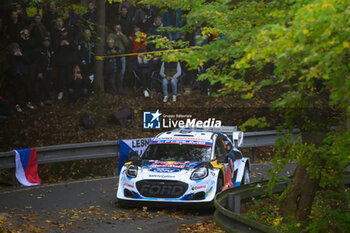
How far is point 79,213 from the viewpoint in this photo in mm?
12312

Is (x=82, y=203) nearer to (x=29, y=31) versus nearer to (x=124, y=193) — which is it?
(x=124, y=193)

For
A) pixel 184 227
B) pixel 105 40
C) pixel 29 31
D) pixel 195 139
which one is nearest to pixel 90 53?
pixel 105 40

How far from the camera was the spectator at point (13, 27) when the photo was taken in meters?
19.7

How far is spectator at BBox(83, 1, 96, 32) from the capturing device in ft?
71.9

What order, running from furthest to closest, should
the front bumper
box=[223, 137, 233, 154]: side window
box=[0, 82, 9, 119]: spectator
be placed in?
box=[0, 82, 9, 119]: spectator
box=[223, 137, 233, 154]: side window
the front bumper

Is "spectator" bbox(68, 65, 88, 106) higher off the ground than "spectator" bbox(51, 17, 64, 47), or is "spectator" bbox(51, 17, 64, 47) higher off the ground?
"spectator" bbox(51, 17, 64, 47)

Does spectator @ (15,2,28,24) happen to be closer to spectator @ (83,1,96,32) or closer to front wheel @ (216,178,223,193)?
spectator @ (83,1,96,32)

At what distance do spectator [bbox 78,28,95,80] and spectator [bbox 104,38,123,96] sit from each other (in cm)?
60

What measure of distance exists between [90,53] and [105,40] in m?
0.96

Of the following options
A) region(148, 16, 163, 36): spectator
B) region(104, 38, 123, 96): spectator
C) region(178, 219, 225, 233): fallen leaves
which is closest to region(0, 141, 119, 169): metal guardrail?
region(104, 38, 123, 96): spectator

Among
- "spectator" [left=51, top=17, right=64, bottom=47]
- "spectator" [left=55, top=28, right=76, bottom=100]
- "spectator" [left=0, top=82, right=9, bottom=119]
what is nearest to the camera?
"spectator" [left=0, top=82, right=9, bottom=119]

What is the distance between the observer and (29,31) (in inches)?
795

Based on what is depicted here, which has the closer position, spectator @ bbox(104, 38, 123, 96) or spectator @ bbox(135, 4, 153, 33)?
spectator @ bbox(104, 38, 123, 96)

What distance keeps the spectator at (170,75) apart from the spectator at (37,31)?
4.81 meters
